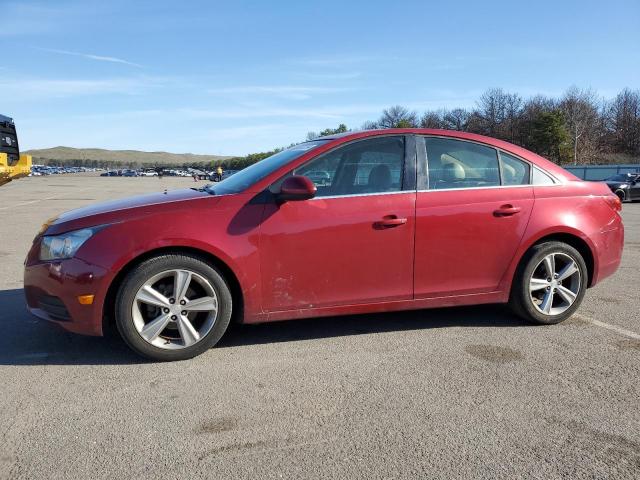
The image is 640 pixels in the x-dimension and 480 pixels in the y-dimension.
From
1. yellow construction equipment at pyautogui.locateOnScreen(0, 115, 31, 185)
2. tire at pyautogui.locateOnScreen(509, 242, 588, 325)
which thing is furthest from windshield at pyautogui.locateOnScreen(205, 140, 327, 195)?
yellow construction equipment at pyautogui.locateOnScreen(0, 115, 31, 185)

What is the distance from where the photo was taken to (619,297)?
530cm

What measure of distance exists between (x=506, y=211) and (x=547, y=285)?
77 cm

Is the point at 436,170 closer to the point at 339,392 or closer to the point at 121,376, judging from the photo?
the point at 339,392

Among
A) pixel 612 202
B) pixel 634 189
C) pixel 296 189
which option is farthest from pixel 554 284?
pixel 634 189

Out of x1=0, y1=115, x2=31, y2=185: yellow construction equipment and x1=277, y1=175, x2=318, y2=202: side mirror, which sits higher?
x1=0, y1=115, x2=31, y2=185: yellow construction equipment

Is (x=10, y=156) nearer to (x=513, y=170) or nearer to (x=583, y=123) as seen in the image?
(x=513, y=170)

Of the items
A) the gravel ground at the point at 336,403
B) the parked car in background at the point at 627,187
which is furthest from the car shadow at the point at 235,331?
the parked car in background at the point at 627,187

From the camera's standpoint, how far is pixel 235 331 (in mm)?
4301

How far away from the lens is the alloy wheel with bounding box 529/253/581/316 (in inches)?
172

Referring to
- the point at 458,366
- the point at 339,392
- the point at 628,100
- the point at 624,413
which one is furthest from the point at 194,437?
the point at 628,100

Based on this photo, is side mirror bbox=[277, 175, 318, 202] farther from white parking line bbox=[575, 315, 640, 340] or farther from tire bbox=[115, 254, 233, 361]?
white parking line bbox=[575, 315, 640, 340]

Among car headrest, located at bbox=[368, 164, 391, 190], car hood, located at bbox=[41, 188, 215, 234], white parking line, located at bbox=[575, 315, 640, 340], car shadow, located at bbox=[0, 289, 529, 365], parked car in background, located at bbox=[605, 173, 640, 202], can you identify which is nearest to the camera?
car hood, located at bbox=[41, 188, 215, 234]

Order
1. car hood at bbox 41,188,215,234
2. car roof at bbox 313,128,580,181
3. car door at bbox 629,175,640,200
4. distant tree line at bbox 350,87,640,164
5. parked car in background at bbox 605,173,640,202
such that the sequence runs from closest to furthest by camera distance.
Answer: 1. car hood at bbox 41,188,215,234
2. car roof at bbox 313,128,580,181
3. parked car in background at bbox 605,173,640,202
4. car door at bbox 629,175,640,200
5. distant tree line at bbox 350,87,640,164

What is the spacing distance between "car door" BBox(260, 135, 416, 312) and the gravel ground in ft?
1.47
